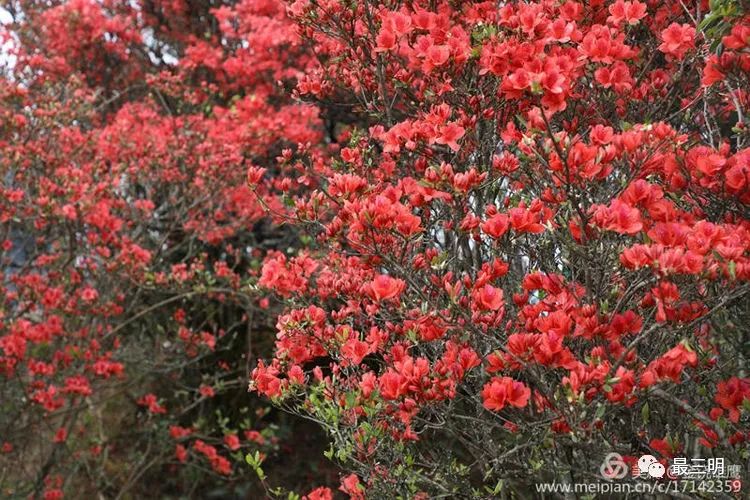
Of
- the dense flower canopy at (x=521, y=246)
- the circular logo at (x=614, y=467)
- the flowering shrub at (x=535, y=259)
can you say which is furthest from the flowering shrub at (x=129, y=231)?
the circular logo at (x=614, y=467)

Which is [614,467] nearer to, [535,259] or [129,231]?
[535,259]

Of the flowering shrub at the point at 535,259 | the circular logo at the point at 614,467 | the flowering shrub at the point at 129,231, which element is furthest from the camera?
the flowering shrub at the point at 129,231

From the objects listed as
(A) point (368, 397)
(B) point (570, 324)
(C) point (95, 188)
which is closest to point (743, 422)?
(B) point (570, 324)

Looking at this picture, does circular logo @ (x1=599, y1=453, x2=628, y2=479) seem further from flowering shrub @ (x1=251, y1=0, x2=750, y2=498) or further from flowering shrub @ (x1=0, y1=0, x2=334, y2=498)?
flowering shrub @ (x1=0, y1=0, x2=334, y2=498)

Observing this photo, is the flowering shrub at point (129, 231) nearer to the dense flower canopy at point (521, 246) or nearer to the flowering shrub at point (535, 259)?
the dense flower canopy at point (521, 246)

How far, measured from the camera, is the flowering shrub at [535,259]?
188 centimetres

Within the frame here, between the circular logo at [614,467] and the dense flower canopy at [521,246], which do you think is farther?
the circular logo at [614,467]

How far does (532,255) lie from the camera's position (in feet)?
7.76

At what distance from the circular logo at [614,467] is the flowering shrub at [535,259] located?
0.03 meters

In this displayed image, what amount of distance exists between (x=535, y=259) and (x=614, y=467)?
728 mm

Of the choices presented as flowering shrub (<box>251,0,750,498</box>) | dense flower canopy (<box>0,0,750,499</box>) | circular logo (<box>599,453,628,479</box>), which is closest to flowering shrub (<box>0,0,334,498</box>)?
dense flower canopy (<box>0,0,750,499</box>)

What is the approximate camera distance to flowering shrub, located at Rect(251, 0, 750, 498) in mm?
1876

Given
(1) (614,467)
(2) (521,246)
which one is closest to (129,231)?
(2) (521,246)

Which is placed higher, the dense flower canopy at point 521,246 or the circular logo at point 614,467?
the dense flower canopy at point 521,246
